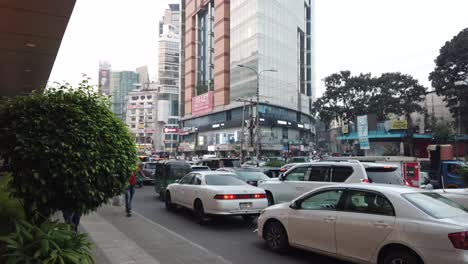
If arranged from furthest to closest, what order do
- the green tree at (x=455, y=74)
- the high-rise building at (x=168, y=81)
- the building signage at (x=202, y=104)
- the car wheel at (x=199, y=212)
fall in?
the high-rise building at (x=168, y=81)
the building signage at (x=202, y=104)
the green tree at (x=455, y=74)
the car wheel at (x=199, y=212)

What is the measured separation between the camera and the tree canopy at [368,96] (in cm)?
4831

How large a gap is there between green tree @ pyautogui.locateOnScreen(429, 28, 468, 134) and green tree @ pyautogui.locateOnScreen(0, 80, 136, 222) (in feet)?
144

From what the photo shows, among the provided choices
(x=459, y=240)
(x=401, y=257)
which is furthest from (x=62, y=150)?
(x=459, y=240)

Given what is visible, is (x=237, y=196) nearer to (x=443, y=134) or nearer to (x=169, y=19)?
(x=443, y=134)

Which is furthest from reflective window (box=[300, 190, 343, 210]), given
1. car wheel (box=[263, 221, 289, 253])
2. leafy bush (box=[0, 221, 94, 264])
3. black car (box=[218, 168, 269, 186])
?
black car (box=[218, 168, 269, 186])

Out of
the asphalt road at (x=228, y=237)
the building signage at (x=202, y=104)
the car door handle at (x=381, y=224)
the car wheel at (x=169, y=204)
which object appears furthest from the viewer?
the building signage at (x=202, y=104)

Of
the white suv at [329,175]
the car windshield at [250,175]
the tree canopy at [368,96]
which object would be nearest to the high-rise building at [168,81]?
the tree canopy at [368,96]

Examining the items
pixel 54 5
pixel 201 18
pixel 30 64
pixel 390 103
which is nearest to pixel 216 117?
pixel 201 18

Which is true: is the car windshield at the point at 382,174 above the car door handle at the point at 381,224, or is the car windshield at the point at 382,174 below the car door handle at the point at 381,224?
above

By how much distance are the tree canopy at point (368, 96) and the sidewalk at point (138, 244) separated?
45.2 meters

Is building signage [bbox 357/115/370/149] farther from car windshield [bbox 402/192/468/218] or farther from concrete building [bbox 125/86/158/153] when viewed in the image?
concrete building [bbox 125/86/158/153]

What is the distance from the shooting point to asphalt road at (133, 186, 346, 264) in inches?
280

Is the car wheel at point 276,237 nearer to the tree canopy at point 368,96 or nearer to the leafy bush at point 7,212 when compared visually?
the leafy bush at point 7,212

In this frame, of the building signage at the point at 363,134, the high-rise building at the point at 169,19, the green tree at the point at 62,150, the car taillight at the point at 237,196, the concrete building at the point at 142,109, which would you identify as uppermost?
the high-rise building at the point at 169,19
